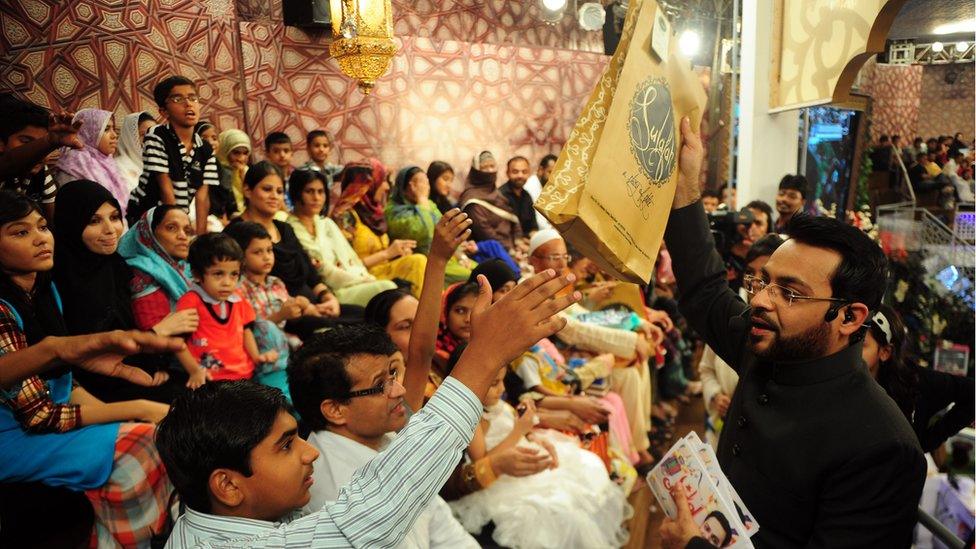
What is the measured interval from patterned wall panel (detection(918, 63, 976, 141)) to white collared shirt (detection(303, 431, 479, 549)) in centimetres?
487

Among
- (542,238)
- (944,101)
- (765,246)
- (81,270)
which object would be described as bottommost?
(542,238)

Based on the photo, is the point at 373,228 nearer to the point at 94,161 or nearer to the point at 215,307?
the point at 94,161

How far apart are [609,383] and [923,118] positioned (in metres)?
4.24

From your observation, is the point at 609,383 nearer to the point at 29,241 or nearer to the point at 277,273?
the point at 277,273

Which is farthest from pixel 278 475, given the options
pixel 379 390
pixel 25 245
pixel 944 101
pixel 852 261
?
pixel 944 101

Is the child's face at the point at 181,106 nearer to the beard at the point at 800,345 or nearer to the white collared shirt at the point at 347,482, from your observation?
the white collared shirt at the point at 347,482

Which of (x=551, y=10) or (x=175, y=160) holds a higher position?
(x=551, y=10)

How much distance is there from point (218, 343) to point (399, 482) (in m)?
1.89

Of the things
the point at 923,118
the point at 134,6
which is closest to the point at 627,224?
the point at 134,6

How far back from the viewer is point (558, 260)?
402 cm

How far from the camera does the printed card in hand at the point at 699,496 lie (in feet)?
4.24

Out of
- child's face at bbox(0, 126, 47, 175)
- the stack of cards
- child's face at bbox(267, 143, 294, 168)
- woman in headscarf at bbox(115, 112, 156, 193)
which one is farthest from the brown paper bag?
child's face at bbox(267, 143, 294, 168)

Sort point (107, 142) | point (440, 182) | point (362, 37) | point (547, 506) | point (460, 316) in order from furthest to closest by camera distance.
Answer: point (440, 182) → point (362, 37) → point (107, 142) → point (460, 316) → point (547, 506)

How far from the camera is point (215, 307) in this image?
8.78ft
